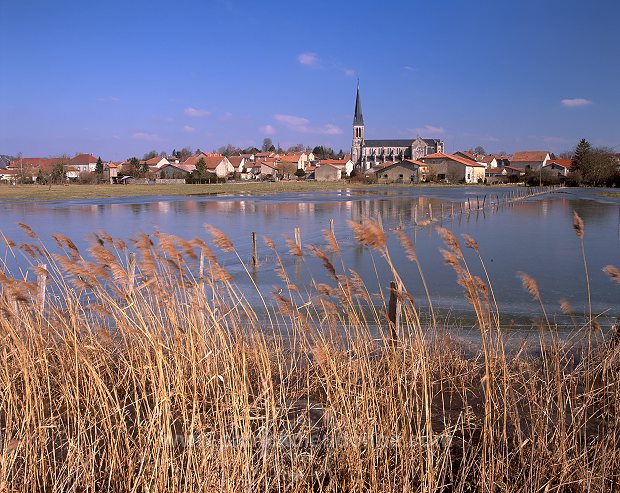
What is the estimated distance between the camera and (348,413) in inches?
158

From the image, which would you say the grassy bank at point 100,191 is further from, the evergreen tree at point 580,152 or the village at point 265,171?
the evergreen tree at point 580,152

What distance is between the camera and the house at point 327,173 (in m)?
124

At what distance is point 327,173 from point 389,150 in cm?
3995

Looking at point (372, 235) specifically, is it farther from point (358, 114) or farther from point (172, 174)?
point (358, 114)

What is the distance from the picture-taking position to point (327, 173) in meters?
125

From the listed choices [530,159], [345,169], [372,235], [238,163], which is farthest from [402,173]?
[372,235]

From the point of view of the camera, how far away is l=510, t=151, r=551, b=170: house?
474ft

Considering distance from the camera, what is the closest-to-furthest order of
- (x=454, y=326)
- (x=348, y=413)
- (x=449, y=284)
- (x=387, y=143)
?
(x=348, y=413) < (x=454, y=326) < (x=449, y=284) < (x=387, y=143)

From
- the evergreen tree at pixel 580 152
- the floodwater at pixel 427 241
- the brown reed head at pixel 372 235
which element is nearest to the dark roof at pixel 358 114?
the evergreen tree at pixel 580 152

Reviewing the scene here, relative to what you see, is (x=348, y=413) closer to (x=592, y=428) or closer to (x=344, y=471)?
(x=344, y=471)

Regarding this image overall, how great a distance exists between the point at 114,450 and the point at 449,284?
11887 mm

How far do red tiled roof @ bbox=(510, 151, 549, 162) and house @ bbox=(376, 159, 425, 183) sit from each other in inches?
1928

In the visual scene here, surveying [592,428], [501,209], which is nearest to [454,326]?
[592,428]

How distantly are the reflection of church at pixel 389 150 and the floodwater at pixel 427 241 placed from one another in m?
109
